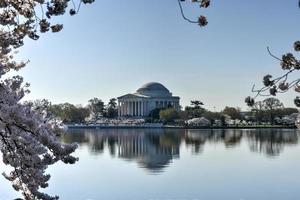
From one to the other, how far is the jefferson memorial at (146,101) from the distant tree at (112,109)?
4.38 feet

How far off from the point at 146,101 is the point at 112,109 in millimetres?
10395

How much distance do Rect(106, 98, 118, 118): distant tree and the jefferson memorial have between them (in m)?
1.34

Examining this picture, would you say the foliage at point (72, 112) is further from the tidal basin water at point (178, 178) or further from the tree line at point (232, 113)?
the tidal basin water at point (178, 178)

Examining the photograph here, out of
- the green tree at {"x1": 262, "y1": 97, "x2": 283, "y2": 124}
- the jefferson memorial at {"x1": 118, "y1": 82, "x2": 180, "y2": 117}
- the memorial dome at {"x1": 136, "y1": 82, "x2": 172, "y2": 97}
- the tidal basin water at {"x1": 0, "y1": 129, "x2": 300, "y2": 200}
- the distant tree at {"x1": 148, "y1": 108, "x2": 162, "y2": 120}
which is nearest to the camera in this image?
the tidal basin water at {"x1": 0, "y1": 129, "x2": 300, "y2": 200}

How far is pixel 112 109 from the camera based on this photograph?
135 m

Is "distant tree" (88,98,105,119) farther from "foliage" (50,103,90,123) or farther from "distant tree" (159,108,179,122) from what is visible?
"distant tree" (159,108,179,122)

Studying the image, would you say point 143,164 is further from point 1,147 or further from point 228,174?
point 1,147

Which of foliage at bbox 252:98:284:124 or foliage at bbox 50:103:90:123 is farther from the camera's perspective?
foliage at bbox 50:103:90:123

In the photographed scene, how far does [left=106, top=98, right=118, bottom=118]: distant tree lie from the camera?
134 m

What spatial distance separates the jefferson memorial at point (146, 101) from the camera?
130625 mm

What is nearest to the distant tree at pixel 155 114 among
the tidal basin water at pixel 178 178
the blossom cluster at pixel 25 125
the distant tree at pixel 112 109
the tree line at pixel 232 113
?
the tree line at pixel 232 113

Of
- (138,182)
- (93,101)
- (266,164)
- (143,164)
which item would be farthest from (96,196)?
(93,101)

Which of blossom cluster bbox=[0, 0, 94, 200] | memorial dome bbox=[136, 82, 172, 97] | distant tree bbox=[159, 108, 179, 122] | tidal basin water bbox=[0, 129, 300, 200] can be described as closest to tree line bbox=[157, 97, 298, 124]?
distant tree bbox=[159, 108, 179, 122]

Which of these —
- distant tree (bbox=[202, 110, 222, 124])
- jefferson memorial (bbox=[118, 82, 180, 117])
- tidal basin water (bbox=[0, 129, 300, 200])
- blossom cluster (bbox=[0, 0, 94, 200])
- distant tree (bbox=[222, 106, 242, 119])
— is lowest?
tidal basin water (bbox=[0, 129, 300, 200])
